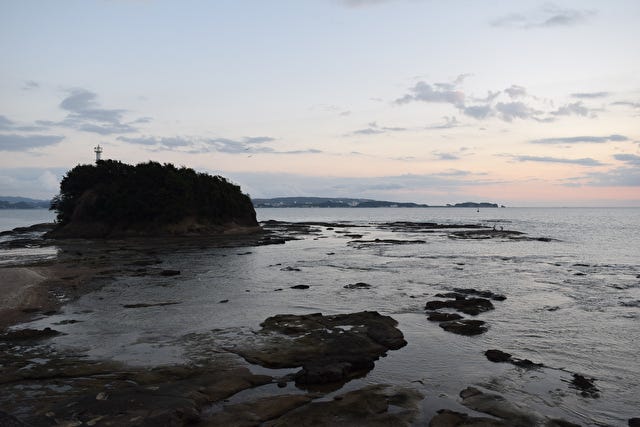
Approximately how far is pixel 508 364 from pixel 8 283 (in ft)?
89.6

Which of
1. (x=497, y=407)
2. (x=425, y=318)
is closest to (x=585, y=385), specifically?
(x=497, y=407)

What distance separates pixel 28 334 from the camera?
17.0 meters

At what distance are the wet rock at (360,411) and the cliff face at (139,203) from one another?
220 ft

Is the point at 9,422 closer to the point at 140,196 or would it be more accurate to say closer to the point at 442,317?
the point at 442,317

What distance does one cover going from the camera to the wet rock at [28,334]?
16.7 meters

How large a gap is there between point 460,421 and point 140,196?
72092 millimetres

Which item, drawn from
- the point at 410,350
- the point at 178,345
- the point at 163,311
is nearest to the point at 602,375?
the point at 410,350

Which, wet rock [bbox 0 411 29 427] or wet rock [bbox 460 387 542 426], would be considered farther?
wet rock [bbox 460 387 542 426]

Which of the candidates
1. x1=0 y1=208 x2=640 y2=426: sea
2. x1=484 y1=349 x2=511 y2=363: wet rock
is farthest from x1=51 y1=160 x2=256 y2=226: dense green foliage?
x1=484 y1=349 x2=511 y2=363: wet rock

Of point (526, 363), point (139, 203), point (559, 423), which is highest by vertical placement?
point (139, 203)

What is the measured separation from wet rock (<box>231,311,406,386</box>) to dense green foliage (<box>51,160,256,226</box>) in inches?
2383

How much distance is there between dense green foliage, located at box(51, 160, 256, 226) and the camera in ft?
241

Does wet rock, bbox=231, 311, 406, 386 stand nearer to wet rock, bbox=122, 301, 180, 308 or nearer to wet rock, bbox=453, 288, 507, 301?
wet rock, bbox=122, 301, 180, 308

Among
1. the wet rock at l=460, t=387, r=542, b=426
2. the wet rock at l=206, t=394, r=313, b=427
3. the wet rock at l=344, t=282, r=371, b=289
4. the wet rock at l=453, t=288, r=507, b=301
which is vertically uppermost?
the wet rock at l=206, t=394, r=313, b=427
